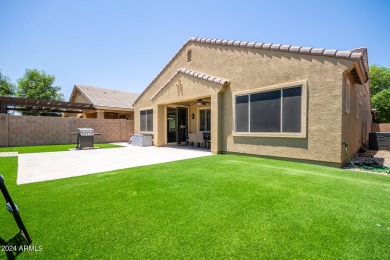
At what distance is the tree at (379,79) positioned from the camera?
35531 mm

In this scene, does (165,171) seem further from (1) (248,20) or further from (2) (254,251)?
(1) (248,20)

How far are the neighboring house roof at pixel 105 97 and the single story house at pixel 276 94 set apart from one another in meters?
10.4

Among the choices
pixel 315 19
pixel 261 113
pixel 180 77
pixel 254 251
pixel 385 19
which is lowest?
pixel 254 251

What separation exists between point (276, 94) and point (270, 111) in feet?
2.32

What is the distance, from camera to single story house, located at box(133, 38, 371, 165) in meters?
6.48

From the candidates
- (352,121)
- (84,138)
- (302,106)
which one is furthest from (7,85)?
(352,121)

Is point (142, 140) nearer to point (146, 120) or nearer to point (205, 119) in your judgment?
point (146, 120)

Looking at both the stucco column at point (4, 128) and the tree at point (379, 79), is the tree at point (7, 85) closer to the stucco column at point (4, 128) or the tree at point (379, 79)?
the stucco column at point (4, 128)

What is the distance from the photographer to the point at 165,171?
19.9ft

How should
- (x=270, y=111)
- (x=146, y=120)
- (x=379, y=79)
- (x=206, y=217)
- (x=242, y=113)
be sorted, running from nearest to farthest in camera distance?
(x=206, y=217)
(x=270, y=111)
(x=242, y=113)
(x=146, y=120)
(x=379, y=79)

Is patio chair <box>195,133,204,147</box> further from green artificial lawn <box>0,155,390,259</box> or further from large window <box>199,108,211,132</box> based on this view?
green artificial lawn <box>0,155,390,259</box>

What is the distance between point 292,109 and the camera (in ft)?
23.9

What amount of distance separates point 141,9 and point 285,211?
12596mm

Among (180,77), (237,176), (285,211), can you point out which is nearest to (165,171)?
(237,176)
